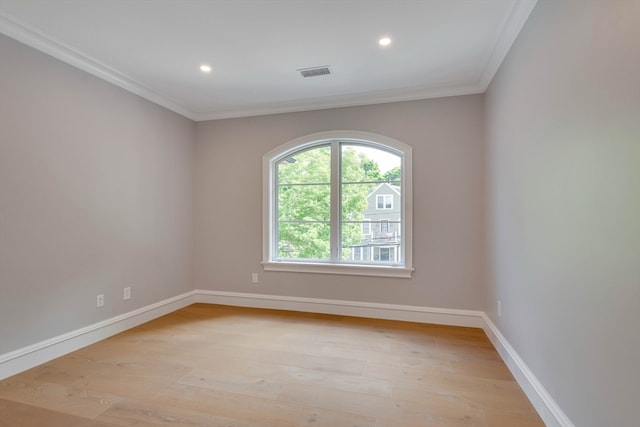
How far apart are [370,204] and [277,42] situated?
2028 millimetres

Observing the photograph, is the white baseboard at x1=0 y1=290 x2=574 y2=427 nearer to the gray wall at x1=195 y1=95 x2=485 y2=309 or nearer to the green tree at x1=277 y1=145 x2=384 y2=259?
the gray wall at x1=195 y1=95 x2=485 y2=309

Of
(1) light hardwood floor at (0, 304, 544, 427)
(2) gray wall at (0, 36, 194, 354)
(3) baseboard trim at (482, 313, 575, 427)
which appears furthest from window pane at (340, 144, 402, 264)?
(2) gray wall at (0, 36, 194, 354)

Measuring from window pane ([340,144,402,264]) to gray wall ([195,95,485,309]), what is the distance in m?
0.26

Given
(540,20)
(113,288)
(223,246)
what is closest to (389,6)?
(540,20)

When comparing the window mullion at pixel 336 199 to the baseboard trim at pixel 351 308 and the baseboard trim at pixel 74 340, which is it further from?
the baseboard trim at pixel 74 340

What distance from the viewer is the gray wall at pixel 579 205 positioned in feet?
3.58

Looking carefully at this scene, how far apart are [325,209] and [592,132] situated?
8.90 feet

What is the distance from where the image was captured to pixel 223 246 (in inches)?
157

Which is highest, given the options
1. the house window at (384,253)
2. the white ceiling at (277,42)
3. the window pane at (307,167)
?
the white ceiling at (277,42)

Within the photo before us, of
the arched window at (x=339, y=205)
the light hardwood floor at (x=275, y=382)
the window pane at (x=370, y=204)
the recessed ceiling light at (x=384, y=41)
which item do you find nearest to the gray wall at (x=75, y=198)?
the light hardwood floor at (x=275, y=382)

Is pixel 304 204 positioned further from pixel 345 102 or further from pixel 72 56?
pixel 72 56

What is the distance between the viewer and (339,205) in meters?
3.67

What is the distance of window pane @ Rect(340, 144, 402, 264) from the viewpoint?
3502 mm

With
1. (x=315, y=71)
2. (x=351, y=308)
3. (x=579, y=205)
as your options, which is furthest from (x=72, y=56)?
(x=579, y=205)
